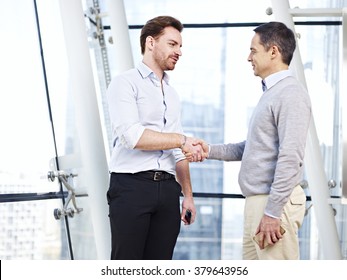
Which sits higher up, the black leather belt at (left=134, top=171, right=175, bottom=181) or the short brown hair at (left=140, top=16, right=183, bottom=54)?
the short brown hair at (left=140, top=16, right=183, bottom=54)

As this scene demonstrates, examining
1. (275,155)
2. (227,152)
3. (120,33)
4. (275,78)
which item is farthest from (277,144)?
(120,33)

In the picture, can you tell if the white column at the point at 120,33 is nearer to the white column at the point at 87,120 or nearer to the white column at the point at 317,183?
Result: the white column at the point at 87,120

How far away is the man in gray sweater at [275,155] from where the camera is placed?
92.7 inches

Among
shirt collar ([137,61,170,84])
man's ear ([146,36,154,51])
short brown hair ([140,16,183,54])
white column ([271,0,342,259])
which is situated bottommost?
white column ([271,0,342,259])

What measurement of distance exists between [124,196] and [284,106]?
2.07ft

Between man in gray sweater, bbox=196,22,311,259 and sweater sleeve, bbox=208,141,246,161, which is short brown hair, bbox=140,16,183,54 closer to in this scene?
man in gray sweater, bbox=196,22,311,259

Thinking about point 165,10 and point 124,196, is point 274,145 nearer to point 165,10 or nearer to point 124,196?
point 124,196

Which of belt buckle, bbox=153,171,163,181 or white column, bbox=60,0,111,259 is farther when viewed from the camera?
white column, bbox=60,0,111,259

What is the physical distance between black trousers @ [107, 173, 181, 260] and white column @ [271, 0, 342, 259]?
1087mm

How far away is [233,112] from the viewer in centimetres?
429

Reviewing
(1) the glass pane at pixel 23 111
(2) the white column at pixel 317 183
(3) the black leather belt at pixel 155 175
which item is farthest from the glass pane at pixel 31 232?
(2) the white column at pixel 317 183

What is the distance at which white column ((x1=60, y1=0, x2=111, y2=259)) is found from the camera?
306 cm

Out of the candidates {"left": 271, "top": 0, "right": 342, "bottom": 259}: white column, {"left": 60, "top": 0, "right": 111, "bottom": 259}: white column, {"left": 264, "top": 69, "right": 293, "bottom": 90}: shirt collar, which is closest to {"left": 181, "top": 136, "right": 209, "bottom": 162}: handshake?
{"left": 264, "top": 69, "right": 293, "bottom": 90}: shirt collar
